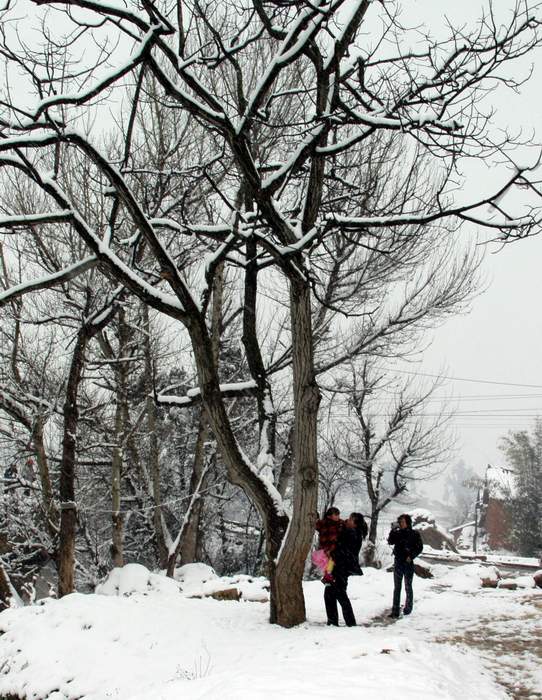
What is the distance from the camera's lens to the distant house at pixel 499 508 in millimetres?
38472

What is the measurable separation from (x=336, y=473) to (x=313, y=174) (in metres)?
17.1

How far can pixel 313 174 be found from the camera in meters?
7.02

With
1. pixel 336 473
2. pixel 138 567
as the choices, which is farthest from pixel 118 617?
pixel 336 473

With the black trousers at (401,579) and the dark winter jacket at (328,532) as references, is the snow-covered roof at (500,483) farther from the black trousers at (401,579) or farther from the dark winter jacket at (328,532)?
the dark winter jacket at (328,532)

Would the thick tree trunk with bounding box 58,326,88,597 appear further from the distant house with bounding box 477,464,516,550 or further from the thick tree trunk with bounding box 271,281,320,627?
the distant house with bounding box 477,464,516,550

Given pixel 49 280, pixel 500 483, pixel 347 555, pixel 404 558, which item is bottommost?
pixel 404 558

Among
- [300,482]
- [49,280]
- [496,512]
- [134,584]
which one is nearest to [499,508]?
[496,512]

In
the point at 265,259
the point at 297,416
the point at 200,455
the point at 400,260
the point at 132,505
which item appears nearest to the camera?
the point at 297,416

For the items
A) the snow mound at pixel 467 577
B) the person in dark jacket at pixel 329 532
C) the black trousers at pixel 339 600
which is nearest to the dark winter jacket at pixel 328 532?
the person in dark jacket at pixel 329 532

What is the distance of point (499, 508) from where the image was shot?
42.6 meters

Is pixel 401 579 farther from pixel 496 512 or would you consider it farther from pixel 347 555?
pixel 496 512

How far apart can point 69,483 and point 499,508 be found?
40.5 meters

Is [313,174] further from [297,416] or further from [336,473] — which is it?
[336,473]

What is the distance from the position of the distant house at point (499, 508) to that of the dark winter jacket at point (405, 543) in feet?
106
